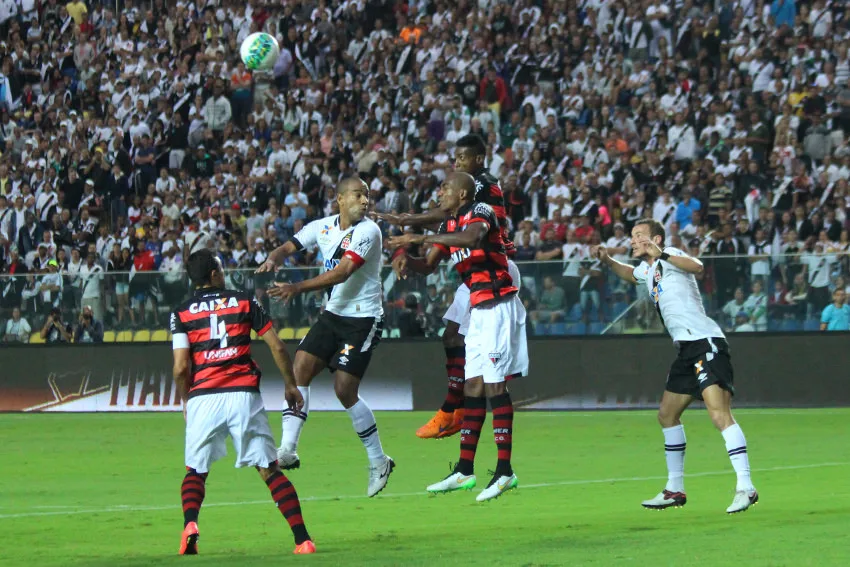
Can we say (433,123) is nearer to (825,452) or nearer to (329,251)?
→ (825,452)

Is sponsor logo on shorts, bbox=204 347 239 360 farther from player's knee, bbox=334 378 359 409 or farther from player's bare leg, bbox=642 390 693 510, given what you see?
player's bare leg, bbox=642 390 693 510

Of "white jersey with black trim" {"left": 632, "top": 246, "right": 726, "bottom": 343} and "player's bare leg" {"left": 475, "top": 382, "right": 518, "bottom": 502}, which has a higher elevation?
"white jersey with black trim" {"left": 632, "top": 246, "right": 726, "bottom": 343}

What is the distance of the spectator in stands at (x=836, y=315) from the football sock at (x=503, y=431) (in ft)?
34.7

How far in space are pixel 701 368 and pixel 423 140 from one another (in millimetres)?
17700

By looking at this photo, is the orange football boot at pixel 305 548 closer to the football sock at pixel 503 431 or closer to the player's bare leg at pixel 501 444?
the player's bare leg at pixel 501 444

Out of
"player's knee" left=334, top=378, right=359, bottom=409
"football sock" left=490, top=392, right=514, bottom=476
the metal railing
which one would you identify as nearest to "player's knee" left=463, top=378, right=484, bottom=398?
"football sock" left=490, top=392, right=514, bottom=476

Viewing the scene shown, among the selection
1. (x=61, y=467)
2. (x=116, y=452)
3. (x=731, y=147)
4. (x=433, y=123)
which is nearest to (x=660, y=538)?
(x=61, y=467)

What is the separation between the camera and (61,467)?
15.5 meters

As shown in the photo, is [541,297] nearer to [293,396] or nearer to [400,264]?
[400,264]

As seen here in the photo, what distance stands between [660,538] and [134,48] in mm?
27979

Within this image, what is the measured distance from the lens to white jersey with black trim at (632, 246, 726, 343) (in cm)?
1077

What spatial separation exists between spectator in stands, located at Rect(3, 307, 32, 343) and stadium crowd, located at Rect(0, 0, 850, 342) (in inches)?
2.7

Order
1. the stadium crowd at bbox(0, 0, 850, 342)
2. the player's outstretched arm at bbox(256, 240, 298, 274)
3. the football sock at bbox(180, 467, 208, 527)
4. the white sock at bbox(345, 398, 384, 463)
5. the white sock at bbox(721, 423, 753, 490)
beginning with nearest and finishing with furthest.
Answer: the football sock at bbox(180, 467, 208, 527) → the white sock at bbox(721, 423, 753, 490) → the player's outstretched arm at bbox(256, 240, 298, 274) → the white sock at bbox(345, 398, 384, 463) → the stadium crowd at bbox(0, 0, 850, 342)

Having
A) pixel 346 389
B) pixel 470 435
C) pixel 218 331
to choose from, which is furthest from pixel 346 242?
pixel 218 331
